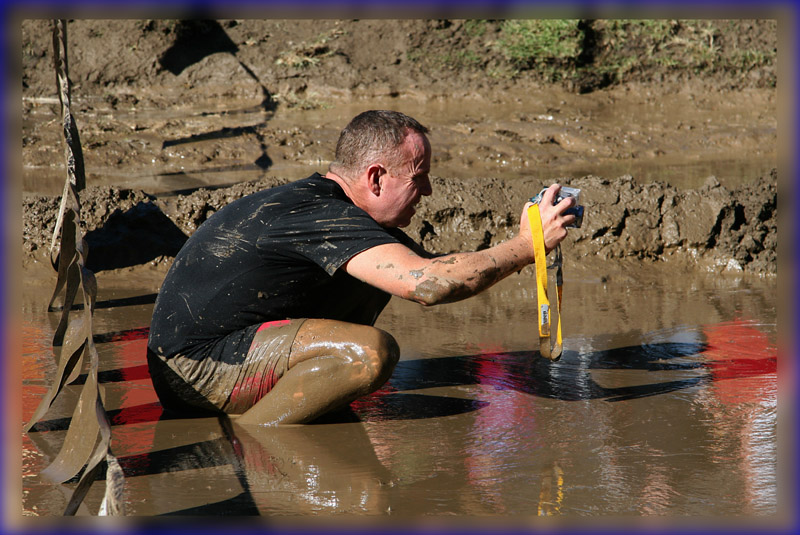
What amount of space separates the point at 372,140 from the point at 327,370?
0.82 metres

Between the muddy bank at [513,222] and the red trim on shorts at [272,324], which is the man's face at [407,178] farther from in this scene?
the muddy bank at [513,222]

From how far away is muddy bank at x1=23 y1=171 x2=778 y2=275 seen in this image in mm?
5355

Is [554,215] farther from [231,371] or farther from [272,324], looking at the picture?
[231,371]

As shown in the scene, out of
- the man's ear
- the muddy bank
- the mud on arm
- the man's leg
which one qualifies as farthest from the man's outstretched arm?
the muddy bank

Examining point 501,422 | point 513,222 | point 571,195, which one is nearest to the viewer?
point 571,195

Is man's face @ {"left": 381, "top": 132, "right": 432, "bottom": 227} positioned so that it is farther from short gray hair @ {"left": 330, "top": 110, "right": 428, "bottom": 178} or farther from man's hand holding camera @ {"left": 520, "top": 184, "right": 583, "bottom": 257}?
man's hand holding camera @ {"left": 520, "top": 184, "right": 583, "bottom": 257}

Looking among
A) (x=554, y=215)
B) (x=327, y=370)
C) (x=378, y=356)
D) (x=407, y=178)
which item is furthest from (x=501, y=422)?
(x=407, y=178)

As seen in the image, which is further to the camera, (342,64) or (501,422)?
(342,64)

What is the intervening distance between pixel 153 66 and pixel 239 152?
2362 millimetres

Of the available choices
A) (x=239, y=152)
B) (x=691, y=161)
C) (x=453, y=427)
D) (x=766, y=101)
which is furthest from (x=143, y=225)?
(x=766, y=101)

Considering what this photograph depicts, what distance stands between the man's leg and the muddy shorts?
42mm

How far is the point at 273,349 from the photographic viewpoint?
114 inches

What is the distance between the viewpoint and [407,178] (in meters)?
2.96

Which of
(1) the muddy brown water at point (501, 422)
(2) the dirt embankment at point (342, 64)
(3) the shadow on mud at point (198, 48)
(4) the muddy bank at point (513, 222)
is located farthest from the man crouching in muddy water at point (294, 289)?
(3) the shadow on mud at point (198, 48)
